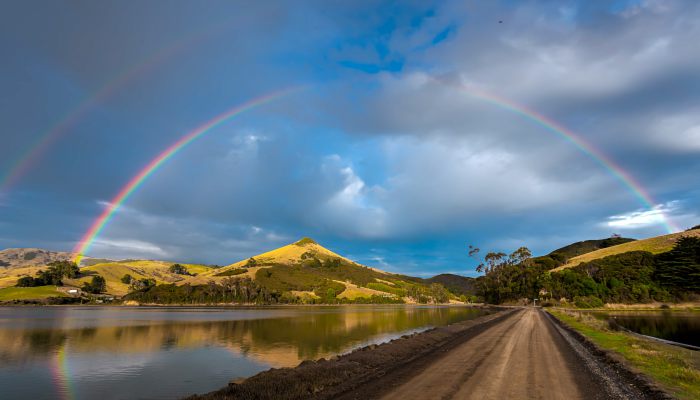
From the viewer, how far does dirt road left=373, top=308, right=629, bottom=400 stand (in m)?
19.0

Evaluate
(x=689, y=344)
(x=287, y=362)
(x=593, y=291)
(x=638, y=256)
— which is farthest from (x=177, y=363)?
(x=638, y=256)

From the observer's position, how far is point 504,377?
22.6 meters

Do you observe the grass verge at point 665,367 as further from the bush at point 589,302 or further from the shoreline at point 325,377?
the bush at point 589,302

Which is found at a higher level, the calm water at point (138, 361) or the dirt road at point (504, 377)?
the dirt road at point (504, 377)

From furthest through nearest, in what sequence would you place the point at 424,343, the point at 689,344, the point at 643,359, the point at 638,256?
the point at 638,256 < the point at 689,344 < the point at 424,343 < the point at 643,359

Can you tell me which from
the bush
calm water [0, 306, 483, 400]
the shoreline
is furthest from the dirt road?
the bush

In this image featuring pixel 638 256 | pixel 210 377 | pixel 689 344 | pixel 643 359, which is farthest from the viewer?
pixel 638 256

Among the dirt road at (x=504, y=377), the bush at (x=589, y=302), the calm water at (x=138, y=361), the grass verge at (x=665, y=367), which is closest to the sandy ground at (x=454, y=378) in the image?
the dirt road at (x=504, y=377)

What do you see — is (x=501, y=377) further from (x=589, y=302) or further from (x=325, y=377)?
(x=589, y=302)

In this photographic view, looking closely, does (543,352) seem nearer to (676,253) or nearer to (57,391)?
(57,391)

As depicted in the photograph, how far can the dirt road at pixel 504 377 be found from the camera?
746 inches

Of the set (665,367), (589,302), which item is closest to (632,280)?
(589,302)

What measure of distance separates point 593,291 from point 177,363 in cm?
16540

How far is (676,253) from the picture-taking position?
499ft
